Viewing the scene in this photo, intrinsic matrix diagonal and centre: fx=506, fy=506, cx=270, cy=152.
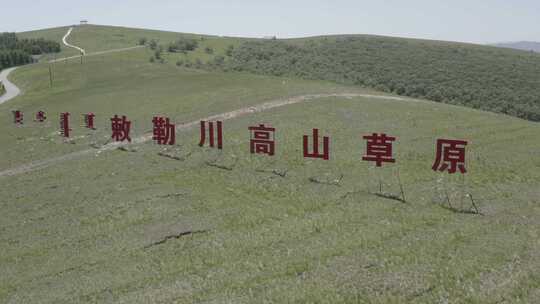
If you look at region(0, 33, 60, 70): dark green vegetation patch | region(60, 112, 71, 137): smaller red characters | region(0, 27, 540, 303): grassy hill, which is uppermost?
region(0, 33, 60, 70): dark green vegetation patch

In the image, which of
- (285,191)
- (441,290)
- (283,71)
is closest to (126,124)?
(285,191)

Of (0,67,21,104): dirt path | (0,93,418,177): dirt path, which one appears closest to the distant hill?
(0,67,21,104): dirt path

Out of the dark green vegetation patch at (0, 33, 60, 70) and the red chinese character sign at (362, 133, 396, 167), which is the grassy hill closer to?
the red chinese character sign at (362, 133, 396, 167)

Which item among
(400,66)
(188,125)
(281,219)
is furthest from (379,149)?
(400,66)

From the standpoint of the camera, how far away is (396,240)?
14.3m

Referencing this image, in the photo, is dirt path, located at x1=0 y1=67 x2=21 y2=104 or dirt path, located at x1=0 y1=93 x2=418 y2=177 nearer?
dirt path, located at x1=0 y1=93 x2=418 y2=177

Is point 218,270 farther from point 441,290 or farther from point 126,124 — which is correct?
point 126,124

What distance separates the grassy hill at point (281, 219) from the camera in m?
12.2

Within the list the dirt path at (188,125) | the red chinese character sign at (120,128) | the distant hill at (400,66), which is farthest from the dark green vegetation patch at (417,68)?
the red chinese character sign at (120,128)

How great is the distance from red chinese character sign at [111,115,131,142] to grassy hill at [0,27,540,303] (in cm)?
135

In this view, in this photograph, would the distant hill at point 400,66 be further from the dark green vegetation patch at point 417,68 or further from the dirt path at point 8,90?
the dirt path at point 8,90

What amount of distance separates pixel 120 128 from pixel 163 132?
15.5ft

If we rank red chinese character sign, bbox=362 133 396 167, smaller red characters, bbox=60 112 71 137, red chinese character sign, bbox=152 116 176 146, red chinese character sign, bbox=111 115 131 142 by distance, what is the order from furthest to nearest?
1. smaller red characters, bbox=60 112 71 137
2. red chinese character sign, bbox=111 115 131 142
3. red chinese character sign, bbox=152 116 176 146
4. red chinese character sign, bbox=362 133 396 167

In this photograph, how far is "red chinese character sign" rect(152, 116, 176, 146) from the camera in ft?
96.7
